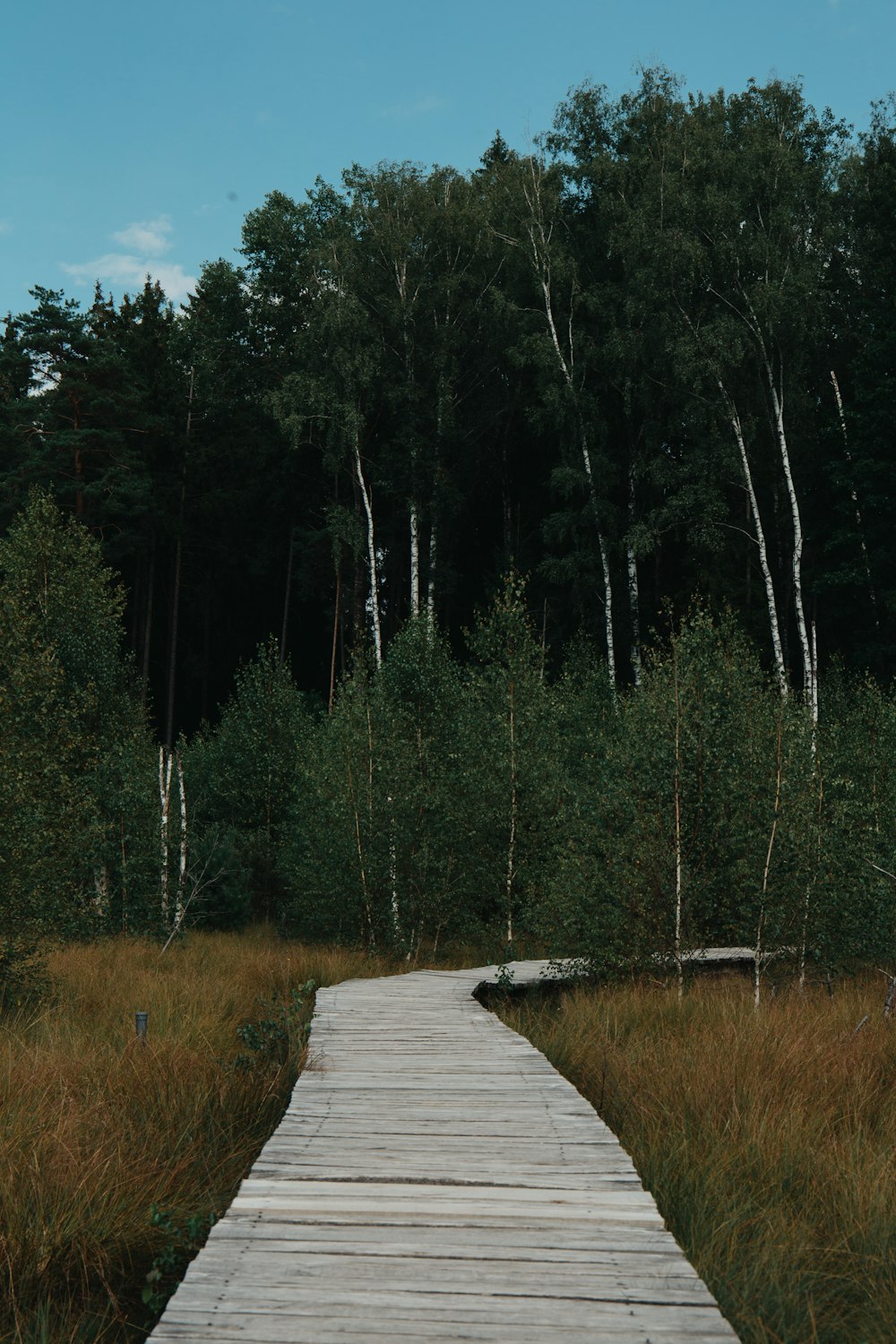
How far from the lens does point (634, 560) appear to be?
2653cm

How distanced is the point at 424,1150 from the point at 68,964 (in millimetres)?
11185

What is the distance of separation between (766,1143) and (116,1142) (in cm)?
340

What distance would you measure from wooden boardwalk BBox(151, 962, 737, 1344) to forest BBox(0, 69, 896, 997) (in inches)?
252

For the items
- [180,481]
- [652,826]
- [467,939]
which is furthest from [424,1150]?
[180,481]

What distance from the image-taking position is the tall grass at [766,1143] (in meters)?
4.12

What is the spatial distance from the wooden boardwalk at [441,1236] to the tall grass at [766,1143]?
1.67 ft

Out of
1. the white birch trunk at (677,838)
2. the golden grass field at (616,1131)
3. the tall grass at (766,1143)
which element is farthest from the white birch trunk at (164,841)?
the tall grass at (766,1143)

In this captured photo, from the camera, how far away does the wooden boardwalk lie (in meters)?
2.95

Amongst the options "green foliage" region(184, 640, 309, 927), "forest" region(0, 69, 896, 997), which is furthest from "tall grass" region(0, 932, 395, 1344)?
"green foliage" region(184, 640, 309, 927)

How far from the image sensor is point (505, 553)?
32812mm

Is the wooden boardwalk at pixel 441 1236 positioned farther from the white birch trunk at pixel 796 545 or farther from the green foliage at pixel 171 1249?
the white birch trunk at pixel 796 545

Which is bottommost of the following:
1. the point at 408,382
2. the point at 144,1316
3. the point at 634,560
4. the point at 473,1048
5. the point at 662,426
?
the point at 144,1316

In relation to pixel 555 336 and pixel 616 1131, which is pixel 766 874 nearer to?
pixel 616 1131

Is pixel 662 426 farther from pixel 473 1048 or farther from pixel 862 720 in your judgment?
pixel 473 1048
